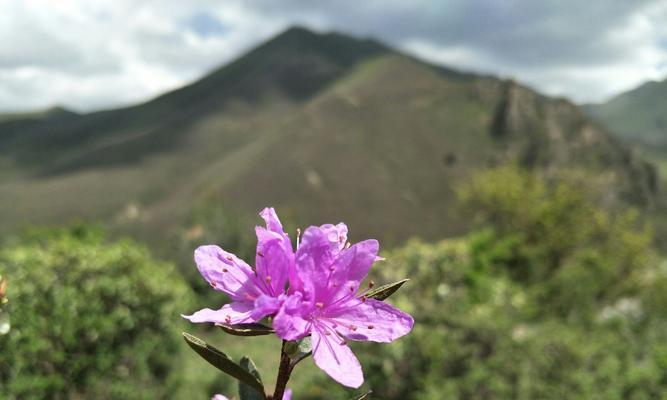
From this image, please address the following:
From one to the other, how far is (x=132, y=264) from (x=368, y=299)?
5.41 meters

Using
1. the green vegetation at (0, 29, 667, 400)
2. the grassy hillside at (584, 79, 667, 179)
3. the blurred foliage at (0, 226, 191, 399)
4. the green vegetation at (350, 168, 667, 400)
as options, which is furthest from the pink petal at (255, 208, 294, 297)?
the green vegetation at (350, 168, 667, 400)

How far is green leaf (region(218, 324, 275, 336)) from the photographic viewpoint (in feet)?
3.11

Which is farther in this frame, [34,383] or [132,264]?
[132,264]

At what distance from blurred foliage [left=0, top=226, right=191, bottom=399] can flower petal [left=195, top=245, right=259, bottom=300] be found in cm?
349

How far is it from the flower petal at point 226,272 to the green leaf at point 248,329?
12 cm

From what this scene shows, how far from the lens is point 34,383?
4137 mm

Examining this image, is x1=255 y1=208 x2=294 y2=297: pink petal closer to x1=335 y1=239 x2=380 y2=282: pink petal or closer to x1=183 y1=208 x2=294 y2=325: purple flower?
x1=183 y1=208 x2=294 y2=325: purple flower

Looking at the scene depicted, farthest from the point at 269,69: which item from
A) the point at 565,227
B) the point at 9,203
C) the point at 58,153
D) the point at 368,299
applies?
the point at 368,299

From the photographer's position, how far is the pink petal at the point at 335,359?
37.6 inches

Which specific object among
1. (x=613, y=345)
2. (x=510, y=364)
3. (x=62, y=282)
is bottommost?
(x=613, y=345)

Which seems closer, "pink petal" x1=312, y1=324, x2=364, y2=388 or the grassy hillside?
"pink petal" x1=312, y1=324, x2=364, y2=388

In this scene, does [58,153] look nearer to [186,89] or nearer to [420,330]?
[186,89]

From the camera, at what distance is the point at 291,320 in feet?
3.01

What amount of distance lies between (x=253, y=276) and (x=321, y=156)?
127 feet
